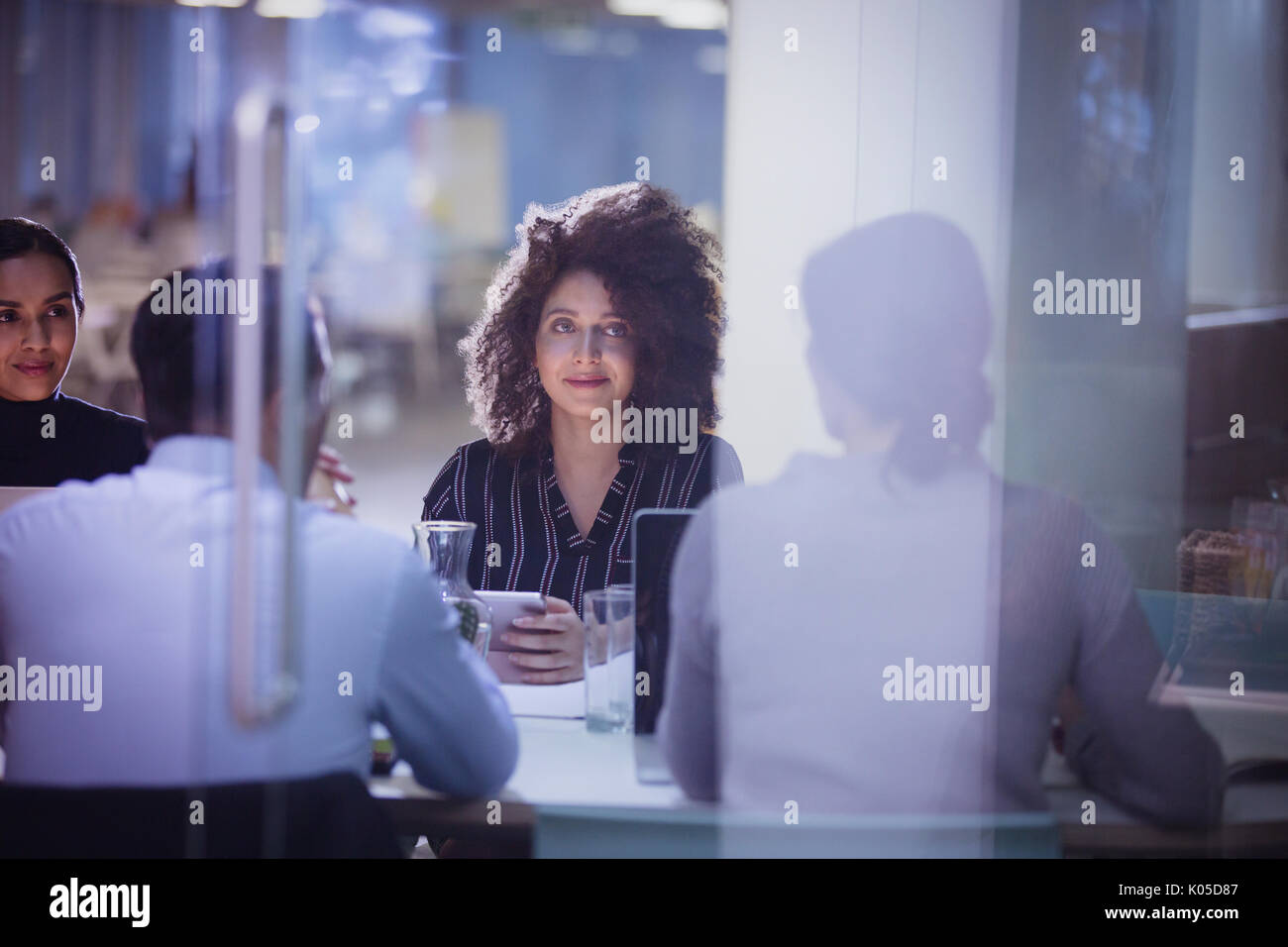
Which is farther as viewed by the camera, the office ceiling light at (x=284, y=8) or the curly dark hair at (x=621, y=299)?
the curly dark hair at (x=621, y=299)

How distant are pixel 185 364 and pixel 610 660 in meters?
0.74

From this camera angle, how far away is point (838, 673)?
1510mm

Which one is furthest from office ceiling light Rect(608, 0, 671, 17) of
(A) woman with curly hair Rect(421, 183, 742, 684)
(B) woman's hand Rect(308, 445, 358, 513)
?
(B) woman's hand Rect(308, 445, 358, 513)

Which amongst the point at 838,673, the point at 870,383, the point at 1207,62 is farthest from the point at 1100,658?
the point at 1207,62

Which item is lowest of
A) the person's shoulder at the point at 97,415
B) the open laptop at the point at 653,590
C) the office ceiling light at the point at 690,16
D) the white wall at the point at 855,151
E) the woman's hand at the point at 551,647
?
the woman's hand at the point at 551,647

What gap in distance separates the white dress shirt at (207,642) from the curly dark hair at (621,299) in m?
1.20

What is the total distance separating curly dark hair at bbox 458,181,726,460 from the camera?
103 inches

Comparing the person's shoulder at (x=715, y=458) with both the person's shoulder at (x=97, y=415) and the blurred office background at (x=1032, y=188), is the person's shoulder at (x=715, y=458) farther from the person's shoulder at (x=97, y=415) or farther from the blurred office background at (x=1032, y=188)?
the person's shoulder at (x=97, y=415)

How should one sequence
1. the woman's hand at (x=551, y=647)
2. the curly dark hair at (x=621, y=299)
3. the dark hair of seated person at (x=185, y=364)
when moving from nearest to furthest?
1. the dark hair of seated person at (x=185, y=364)
2. the woman's hand at (x=551, y=647)
3. the curly dark hair at (x=621, y=299)

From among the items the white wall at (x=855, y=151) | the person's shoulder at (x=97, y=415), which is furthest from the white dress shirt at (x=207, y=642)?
the person's shoulder at (x=97, y=415)

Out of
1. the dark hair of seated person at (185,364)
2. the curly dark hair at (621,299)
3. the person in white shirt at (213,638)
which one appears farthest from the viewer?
the curly dark hair at (621,299)

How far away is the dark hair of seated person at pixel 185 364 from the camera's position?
1.50 meters
